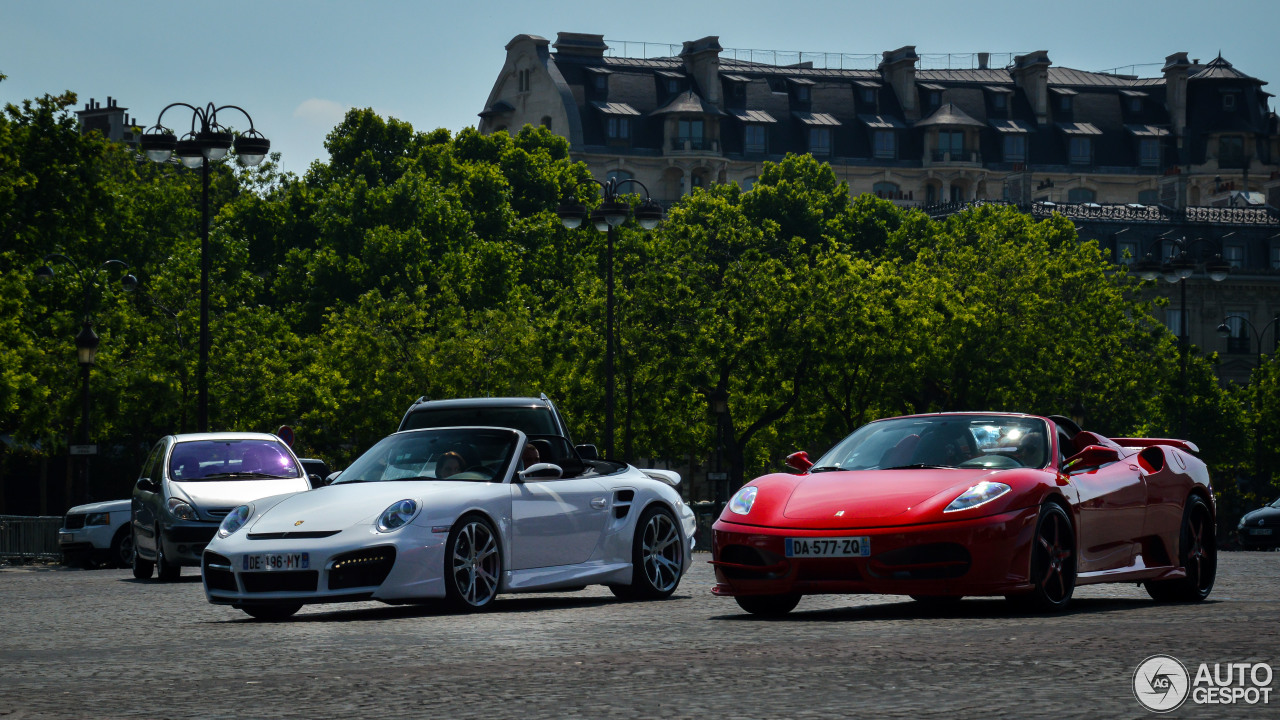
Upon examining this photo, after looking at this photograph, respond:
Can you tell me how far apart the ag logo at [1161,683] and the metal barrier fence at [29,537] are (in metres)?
26.4

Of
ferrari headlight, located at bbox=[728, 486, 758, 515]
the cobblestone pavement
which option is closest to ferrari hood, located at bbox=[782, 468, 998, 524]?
ferrari headlight, located at bbox=[728, 486, 758, 515]

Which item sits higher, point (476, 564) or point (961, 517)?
point (961, 517)

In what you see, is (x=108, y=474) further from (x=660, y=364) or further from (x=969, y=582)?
(x=969, y=582)

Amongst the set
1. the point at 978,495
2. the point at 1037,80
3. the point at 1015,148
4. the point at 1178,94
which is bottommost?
the point at 978,495

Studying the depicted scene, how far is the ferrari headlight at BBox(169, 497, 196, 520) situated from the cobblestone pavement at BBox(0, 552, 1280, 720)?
20.6 ft

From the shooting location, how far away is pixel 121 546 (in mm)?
27422

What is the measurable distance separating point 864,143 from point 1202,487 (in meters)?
89.2

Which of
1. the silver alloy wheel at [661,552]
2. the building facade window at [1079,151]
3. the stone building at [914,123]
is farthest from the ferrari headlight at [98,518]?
the building facade window at [1079,151]

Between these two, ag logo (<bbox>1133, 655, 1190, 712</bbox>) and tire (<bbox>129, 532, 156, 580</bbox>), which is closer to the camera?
ag logo (<bbox>1133, 655, 1190, 712</bbox>)

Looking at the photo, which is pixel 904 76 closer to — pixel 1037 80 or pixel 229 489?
pixel 1037 80

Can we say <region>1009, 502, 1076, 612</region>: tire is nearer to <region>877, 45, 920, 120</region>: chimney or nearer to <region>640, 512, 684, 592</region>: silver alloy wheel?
<region>640, 512, 684, 592</region>: silver alloy wheel

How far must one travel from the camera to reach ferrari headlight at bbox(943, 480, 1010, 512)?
36.7 ft

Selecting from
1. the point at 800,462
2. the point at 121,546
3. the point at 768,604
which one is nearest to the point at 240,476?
the point at 121,546

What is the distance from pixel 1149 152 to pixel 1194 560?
9452cm
